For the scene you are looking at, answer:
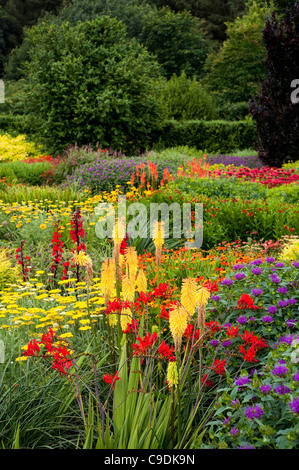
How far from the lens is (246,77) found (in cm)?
2783

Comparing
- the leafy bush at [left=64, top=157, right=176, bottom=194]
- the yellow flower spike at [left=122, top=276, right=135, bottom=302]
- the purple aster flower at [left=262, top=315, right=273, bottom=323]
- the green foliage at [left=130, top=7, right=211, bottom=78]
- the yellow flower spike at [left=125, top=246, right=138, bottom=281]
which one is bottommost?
the leafy bush at [left=64, top=157, right=176, bottom=194]

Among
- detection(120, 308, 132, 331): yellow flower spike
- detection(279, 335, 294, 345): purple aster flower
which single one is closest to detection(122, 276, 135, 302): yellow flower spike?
detection(120, 308, 132, 331): yellow flower spike

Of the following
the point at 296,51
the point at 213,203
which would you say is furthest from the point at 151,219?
the point at 296,51

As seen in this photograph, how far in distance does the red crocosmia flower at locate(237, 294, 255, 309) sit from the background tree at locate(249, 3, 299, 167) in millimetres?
11339

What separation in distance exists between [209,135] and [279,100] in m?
7.89

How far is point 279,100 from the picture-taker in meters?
13.8

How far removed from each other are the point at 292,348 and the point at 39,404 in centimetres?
146

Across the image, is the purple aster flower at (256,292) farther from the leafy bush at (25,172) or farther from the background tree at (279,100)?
the background tree at (279,100)

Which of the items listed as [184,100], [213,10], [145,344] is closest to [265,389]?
[145,344]

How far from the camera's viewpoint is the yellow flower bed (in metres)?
18.6

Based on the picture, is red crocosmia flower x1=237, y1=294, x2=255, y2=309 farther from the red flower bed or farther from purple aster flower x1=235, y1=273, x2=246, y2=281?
the red flower bed

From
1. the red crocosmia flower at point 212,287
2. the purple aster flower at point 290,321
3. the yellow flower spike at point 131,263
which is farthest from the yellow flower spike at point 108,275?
the purple aster flower at point 290,321

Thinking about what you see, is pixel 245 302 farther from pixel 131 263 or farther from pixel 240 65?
pixel 240 65
